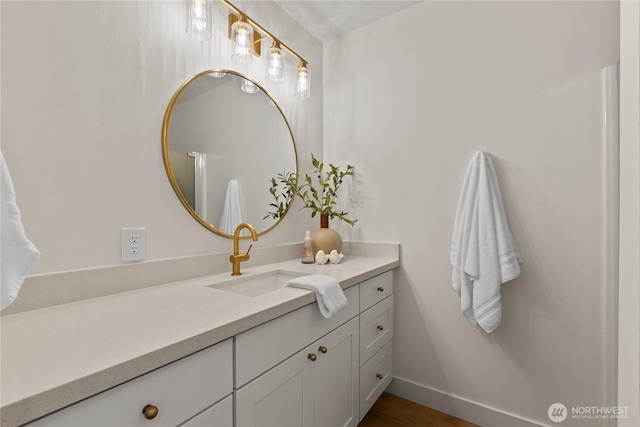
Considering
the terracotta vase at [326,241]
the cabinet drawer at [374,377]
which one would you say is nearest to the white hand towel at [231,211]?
the terracotta vase at [326,241]

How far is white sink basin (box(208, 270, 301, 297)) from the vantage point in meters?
1.36

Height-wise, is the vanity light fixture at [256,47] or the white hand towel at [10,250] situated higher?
the vanity light fixture at [256,47]

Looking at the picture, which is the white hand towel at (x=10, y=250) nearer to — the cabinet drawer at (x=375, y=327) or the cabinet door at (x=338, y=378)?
the cabinet door at (x=338, y=378)

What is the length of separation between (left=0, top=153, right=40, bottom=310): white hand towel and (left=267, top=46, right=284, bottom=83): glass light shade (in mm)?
1293

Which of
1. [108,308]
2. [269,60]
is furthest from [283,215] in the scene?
[108,308]

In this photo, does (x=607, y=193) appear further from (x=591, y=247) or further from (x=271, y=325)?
(x=271, y=325)

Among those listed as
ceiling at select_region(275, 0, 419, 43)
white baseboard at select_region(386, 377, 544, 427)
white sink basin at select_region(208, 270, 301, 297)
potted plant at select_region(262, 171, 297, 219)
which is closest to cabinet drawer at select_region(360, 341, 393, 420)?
white baseboard at select_region(386, 377, 544, 427)

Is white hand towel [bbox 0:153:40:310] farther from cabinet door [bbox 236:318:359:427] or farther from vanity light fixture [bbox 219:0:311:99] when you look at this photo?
vanity light fixture [bbox 219:0:311:99]

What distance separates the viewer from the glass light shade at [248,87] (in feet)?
5.40

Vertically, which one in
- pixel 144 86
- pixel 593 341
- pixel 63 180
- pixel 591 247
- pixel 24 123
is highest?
pixel 144 86

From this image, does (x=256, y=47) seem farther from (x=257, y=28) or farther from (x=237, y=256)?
(x=237, y=256)

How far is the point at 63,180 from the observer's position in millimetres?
1000

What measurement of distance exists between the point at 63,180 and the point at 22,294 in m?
0.37

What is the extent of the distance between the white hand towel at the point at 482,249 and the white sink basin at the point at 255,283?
0.86m
